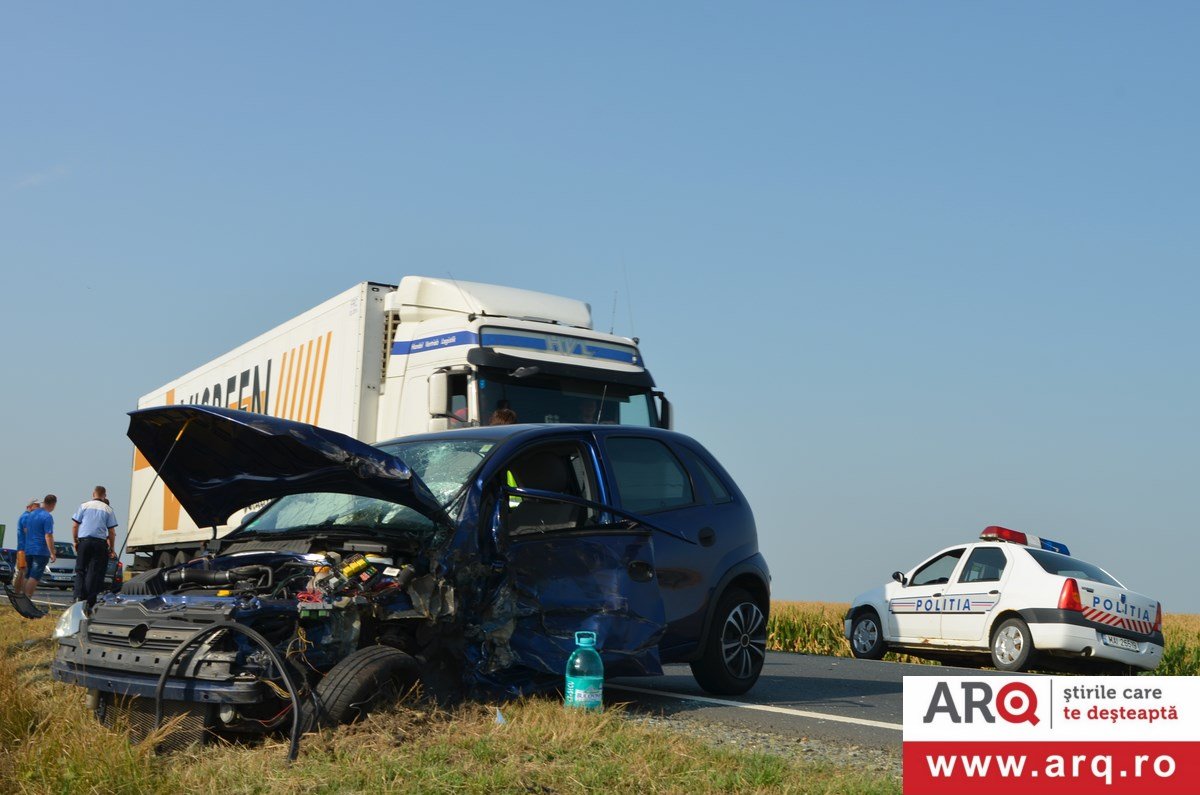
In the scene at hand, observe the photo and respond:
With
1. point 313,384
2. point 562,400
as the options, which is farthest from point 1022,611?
point 313,384

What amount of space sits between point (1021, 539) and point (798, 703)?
829cm

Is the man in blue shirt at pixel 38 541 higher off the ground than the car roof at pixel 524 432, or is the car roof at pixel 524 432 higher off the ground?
the car roof at pixel 524 432

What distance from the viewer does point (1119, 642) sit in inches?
589

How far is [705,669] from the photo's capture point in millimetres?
8438

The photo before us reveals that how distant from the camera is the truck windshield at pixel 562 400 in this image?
13.6 meters

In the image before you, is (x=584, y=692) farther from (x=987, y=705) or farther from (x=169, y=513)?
(x=169, y=513)

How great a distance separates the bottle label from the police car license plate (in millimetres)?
9735

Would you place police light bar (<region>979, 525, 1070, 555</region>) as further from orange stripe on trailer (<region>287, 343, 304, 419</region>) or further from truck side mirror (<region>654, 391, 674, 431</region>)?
orange stripe on trailer (<region>287, 343, 304, 419</region>)

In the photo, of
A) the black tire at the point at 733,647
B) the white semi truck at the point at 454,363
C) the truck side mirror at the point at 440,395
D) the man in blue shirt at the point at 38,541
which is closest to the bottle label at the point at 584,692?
the black tire at the point at 733,647

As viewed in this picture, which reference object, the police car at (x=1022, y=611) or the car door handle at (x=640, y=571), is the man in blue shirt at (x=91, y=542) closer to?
the police car at (x=1022, y=611)

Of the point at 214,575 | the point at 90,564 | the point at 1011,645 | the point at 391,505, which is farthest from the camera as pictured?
the point at 90,564

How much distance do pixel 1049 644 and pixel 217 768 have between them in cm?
1122

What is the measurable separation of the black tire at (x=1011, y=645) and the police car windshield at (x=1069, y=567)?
718mm

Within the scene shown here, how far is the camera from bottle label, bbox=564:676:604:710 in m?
6.79
